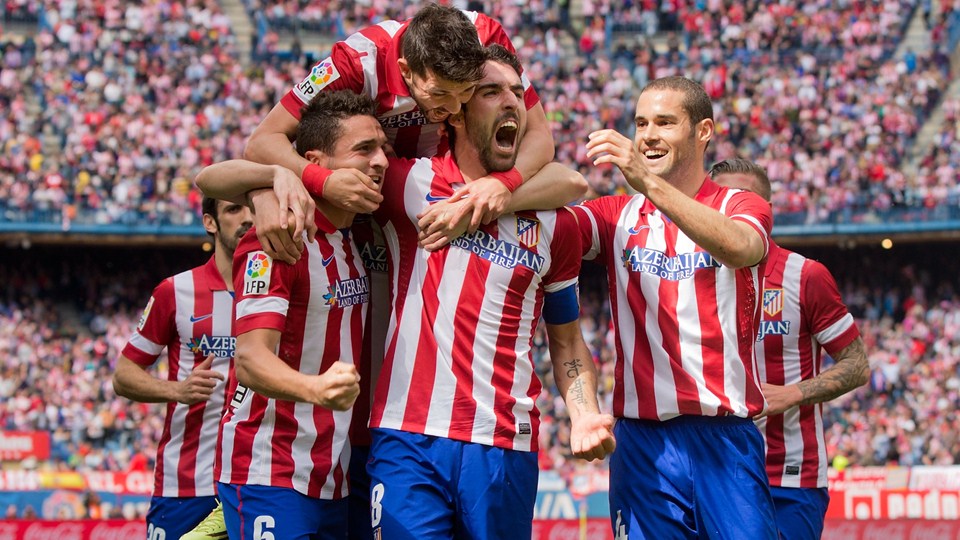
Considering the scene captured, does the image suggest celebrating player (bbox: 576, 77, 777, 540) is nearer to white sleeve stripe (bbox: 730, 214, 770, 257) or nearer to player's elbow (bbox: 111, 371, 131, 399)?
white sleeve stripe (bbox: 730, 214, 770, 257)

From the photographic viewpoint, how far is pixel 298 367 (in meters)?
4.34

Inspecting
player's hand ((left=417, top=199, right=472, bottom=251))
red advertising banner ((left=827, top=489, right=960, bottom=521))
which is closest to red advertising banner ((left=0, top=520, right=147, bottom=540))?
player's hand ((left=417, top=199, right=472, bottom=251))

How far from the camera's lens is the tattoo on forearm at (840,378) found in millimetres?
5730

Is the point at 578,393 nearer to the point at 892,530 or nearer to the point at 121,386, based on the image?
the point at 121,386

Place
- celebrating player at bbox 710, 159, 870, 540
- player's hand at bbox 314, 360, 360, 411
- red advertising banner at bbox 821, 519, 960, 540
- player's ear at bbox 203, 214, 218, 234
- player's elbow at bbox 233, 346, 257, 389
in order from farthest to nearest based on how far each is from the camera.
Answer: red advertising banner at bbox 821, 519, 960, 540, player's ear at bbox 203, 214, 218, 234, celebrating player at bbox 710, 159, 870, 540, player's elbow at bbox 233, 346, 257, 389, player's hand at bbox 314, 360, 360, 411

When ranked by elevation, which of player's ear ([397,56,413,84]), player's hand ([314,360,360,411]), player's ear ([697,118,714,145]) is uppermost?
player's ear ([397,56,413,84])

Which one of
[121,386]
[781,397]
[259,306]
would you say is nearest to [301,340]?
[259,306]

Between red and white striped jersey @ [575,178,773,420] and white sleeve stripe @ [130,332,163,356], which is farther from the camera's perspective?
white sleeve stripe @ [130,332,163,356]

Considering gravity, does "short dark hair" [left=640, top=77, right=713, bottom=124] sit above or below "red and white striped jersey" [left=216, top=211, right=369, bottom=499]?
above

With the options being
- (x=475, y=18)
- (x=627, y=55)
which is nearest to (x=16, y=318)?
(x=627, y=55)

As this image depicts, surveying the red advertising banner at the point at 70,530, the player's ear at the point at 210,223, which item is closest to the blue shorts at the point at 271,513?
the player's ear at the point at 210,223

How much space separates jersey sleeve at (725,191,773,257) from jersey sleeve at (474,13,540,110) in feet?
3.03

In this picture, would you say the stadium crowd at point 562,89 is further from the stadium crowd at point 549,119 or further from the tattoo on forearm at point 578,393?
the tattoo on forearm at point 578,393

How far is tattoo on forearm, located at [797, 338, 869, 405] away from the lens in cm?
573
